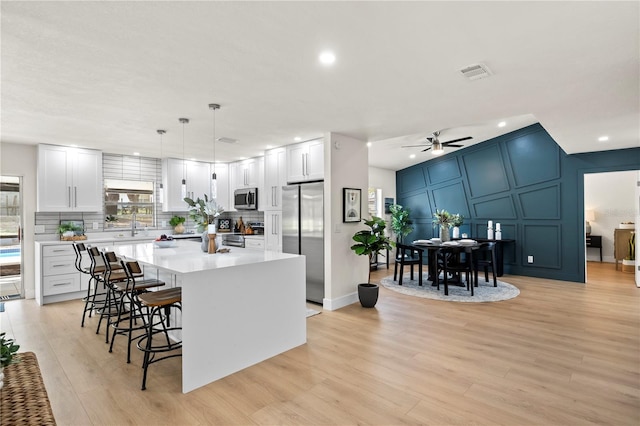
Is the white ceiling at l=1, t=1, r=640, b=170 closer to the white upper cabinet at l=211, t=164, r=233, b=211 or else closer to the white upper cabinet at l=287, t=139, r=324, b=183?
the white upper cabinet at l=287, t=139, r=324, b=183

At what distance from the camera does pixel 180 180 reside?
22.5ft

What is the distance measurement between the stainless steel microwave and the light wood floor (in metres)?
3.10

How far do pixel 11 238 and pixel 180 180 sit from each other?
2.79m

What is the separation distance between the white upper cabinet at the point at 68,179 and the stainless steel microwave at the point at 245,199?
2.46 m

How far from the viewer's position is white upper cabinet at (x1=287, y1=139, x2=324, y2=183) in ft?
16.6

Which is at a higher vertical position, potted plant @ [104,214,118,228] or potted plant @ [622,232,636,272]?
potted plant @ [104,214,118,228]

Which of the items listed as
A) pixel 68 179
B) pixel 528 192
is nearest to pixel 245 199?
pixel 68 179

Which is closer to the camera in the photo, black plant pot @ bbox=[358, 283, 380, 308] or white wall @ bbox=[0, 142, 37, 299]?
black plant pot @ bbox=[358, 283, 380, 308]

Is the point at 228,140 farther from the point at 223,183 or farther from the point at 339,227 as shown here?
the point at 223,183

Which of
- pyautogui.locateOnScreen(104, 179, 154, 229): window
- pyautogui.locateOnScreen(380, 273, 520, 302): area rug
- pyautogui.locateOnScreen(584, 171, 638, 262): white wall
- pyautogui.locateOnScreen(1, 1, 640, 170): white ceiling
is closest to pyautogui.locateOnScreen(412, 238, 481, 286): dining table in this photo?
pyautogui.locateOnScreen(380, 273, 520, 302): area rug

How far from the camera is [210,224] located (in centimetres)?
379

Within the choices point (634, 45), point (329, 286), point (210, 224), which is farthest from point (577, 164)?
point (210, 224)

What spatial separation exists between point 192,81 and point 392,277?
5.58 meters

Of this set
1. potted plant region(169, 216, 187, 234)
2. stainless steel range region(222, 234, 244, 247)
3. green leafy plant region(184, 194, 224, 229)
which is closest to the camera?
green leafy plant region(184, 194, 224, 229)
